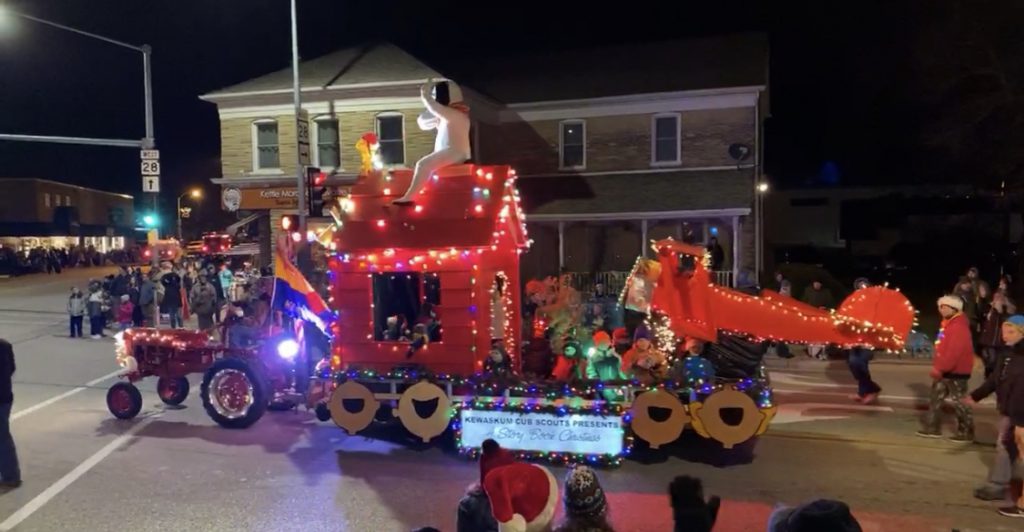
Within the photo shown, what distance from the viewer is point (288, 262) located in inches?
389

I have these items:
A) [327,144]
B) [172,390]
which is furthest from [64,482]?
[327,144]

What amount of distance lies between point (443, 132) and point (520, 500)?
19.7 feet

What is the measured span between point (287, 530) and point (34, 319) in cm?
1893

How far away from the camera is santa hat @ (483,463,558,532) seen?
158 inches

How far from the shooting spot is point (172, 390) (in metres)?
11.3

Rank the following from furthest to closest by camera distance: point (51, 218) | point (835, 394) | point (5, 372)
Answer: point (51, 218)
point (835, 394)
point (5, 372)

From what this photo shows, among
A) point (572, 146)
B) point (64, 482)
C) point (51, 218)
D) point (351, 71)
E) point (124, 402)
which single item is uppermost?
point (351, 71)


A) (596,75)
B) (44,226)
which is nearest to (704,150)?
(596,75)

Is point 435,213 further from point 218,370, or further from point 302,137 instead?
point 302,137

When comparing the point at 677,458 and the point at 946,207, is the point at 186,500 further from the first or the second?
the point at 946,207

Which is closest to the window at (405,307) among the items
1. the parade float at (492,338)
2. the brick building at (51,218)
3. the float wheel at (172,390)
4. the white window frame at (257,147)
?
the parade float at (492,338)

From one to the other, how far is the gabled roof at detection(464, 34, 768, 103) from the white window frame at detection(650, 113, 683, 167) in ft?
2.70

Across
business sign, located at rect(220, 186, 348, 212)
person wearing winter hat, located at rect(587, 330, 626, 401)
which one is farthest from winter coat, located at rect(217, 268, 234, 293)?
person wearing winter hat, located at rect(587, 330, 626, 401)

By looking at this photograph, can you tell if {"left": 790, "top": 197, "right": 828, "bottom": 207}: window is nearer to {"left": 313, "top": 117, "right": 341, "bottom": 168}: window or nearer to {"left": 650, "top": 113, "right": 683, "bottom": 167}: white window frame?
{"left": 650, "top": 113, "right": 683, "bottom": 167}: white window frame
